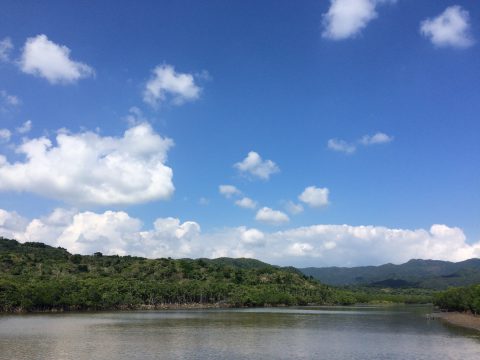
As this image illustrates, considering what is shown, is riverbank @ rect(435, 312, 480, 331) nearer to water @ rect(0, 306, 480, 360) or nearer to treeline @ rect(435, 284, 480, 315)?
treeline @ rect(435, 284, 480, 315)

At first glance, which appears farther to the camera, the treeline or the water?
the treeline

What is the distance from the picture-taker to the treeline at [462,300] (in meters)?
123

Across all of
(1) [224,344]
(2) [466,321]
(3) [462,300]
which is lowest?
(2) [466,321]

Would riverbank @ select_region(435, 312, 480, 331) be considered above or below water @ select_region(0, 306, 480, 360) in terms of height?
below

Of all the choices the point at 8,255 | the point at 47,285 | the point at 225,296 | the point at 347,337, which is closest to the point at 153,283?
the point at 225,296

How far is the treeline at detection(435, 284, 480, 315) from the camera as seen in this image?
12275cm

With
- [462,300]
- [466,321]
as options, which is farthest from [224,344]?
[462,300]

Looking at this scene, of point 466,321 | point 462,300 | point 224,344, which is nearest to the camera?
point 224,344

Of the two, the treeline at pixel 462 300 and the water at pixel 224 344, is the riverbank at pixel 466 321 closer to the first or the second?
the treeline at pixel 462 300

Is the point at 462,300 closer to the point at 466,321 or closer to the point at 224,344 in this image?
the point at 466,321

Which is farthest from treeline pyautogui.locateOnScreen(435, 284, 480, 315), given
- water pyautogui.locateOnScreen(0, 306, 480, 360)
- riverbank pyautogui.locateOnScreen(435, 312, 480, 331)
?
water pyautogui.locateOnScreen(0, 306, 480, 360)

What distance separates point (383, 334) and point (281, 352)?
104 ft

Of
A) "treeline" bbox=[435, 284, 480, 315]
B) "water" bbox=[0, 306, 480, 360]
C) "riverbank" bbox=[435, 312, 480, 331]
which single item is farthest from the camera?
"treeline" bbox=[435, 284, 480, 315]

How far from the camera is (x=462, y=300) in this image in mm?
140125
